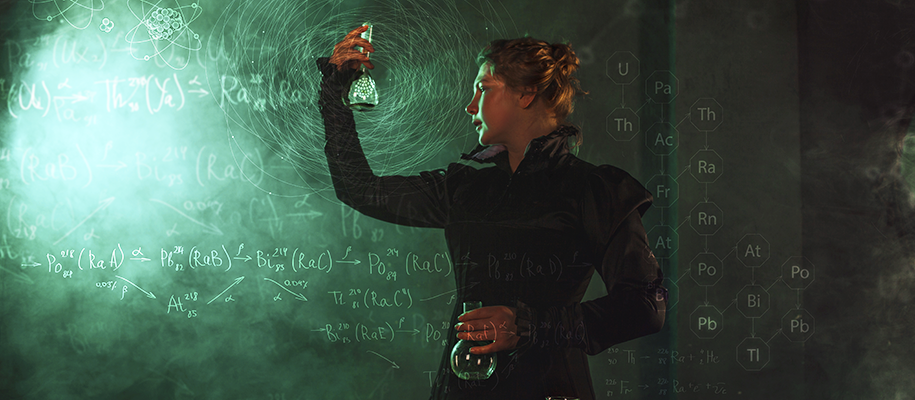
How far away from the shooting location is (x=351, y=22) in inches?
80.0

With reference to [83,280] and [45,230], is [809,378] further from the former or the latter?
[45,230]

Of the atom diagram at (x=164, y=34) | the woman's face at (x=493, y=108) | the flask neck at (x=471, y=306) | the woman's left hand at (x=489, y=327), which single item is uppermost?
the atom diagram at (x=164, y=34)

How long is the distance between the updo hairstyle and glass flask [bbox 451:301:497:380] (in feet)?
2.02

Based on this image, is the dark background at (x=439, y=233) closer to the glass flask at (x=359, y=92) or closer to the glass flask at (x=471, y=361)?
the glass flask at (x=359, y=92)

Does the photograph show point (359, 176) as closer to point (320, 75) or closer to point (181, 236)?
point (320, 75)

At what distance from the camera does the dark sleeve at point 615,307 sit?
4.46 ft

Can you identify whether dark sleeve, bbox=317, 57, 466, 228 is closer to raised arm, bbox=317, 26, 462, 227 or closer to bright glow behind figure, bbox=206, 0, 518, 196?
raised arm, bbox=317, 26, 462, 227

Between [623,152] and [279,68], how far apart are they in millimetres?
1377

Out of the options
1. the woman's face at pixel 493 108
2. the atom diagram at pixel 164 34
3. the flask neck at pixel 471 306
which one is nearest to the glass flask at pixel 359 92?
the woman's face at pixel 493 108

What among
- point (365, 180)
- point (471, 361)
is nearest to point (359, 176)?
point (365, 180)

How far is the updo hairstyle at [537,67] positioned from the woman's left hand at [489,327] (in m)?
0.60

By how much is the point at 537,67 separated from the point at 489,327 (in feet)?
2.36

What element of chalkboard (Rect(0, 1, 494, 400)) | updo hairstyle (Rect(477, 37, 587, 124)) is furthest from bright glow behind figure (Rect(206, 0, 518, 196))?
updo hairstyle (Rect(477, 37, 587, 124))

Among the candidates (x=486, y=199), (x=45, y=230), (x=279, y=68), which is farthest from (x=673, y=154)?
(x=45, y=230)
